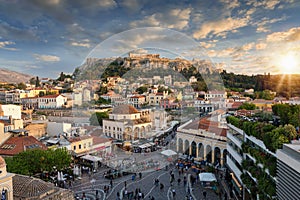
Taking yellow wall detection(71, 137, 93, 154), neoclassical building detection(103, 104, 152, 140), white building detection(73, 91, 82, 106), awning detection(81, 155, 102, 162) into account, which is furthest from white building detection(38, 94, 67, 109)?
awning detection(81, 155, 102, 162)

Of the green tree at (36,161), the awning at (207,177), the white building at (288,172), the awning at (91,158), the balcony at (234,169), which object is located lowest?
the awning at (207,177)

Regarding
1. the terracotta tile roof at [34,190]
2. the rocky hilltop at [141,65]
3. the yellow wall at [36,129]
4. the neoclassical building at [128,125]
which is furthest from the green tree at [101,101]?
the terracotta tile roof at [34,190]

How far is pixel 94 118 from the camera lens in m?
23.4

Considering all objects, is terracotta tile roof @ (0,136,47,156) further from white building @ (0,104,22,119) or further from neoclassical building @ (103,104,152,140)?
white building @ (0,104,22,119)

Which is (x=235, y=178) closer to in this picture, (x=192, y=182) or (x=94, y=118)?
(x=192, y=182)

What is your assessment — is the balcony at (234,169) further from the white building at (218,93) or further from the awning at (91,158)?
the awning at (91,158)

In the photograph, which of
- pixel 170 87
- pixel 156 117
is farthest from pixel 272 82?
pixel 156 117

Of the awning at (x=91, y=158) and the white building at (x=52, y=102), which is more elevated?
the white building at (x=52, y=102)

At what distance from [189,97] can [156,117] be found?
4251mm

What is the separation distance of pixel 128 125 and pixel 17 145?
805cm

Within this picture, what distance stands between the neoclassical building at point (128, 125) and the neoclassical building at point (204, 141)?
339 centimetres

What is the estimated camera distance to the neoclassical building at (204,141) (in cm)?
1448

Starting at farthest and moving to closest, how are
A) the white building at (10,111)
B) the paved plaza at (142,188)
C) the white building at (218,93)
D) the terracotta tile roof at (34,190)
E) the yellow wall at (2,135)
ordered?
the white building at (10,111) → the white building at (218,93) → the yellow wall at (2,135) → the paved plaza at (142,188) → the terracotta tile roof at (34,190)

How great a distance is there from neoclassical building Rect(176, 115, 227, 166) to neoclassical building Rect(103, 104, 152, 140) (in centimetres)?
339
